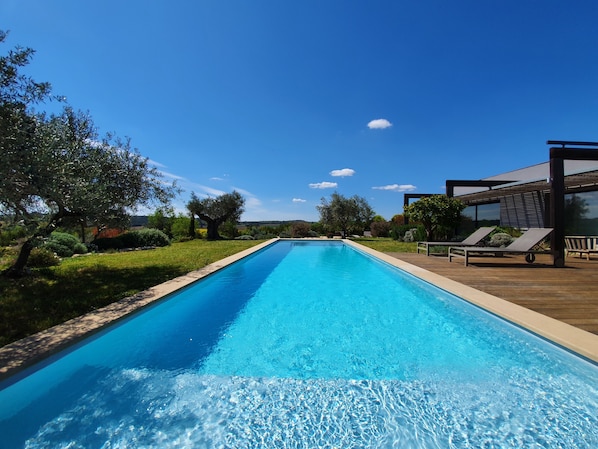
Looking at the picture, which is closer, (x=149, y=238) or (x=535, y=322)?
(x=535, y=322)

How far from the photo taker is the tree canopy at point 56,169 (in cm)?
368

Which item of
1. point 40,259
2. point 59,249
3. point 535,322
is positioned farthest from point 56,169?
point 59,249

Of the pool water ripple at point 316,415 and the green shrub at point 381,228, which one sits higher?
the green shrub at point 381,228

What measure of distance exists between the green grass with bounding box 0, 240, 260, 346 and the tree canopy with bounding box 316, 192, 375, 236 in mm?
14959

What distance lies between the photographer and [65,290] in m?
5.32

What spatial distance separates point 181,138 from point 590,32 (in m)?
15.6

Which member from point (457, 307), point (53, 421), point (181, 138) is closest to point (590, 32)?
point (457, 307)

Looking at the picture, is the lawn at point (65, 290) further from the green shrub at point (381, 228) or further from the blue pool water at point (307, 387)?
the green shrub at point (381, 228)

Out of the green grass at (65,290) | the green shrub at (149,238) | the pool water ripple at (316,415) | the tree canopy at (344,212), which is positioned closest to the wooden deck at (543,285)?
the pool water ripple at (316,415)

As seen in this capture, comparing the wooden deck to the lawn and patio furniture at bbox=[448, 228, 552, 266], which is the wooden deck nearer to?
patio furniture at bbox=[448, 228, 552, 266]

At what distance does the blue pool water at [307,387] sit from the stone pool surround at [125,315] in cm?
10

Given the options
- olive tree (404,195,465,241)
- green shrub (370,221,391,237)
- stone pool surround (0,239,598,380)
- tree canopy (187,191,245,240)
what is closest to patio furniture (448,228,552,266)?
stone pool surround (0,239,598,380)

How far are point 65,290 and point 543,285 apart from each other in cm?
904

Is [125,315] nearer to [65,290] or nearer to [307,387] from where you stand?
[65,290]
